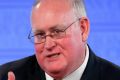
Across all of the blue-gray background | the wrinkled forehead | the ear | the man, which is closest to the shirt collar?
the man

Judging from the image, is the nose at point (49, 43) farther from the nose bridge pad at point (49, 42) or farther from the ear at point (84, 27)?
the ear at point (84, 27)

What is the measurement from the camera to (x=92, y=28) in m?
1.89

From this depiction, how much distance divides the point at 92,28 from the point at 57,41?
643 millimetres

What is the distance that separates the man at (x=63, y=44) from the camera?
1.27 meters

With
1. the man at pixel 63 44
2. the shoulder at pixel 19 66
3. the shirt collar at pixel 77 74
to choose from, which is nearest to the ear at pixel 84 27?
the man at pixel 63 44

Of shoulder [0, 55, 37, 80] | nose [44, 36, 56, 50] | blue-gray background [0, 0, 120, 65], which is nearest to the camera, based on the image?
nose [44, 36, 56, 50]

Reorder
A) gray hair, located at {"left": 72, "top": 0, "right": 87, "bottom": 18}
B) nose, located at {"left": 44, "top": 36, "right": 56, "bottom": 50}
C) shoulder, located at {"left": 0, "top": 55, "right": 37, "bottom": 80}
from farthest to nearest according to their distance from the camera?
shoulder, located at {"left": 0, "top": 55, "right": 37, "bottom": 80} < gray hair, located at {"left": 72, "top": 0, "right": 87, "bottom": 18} < nose, located at {"left": 44, "top": 36, "right": 56, "bottom": 50}

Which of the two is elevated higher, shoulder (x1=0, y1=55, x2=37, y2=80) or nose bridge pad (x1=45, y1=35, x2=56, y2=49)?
nose bridge pad (x1=45, y1=35, x2=56, y2=49)

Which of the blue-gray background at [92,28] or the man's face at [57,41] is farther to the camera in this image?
the blue-gray background at [92,28]

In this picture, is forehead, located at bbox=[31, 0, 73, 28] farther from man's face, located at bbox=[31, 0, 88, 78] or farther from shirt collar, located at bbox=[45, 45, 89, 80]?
shirt collar, located at bbox=[45, 45, 89, 80]

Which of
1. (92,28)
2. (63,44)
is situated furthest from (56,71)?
(92,28)

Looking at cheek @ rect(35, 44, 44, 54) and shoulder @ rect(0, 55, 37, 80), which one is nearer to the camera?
cheek @ rect(35, 44, 44, 54)

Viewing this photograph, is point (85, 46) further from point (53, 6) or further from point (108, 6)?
point (108, 6)

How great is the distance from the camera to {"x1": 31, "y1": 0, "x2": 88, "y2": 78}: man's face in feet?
4.15
